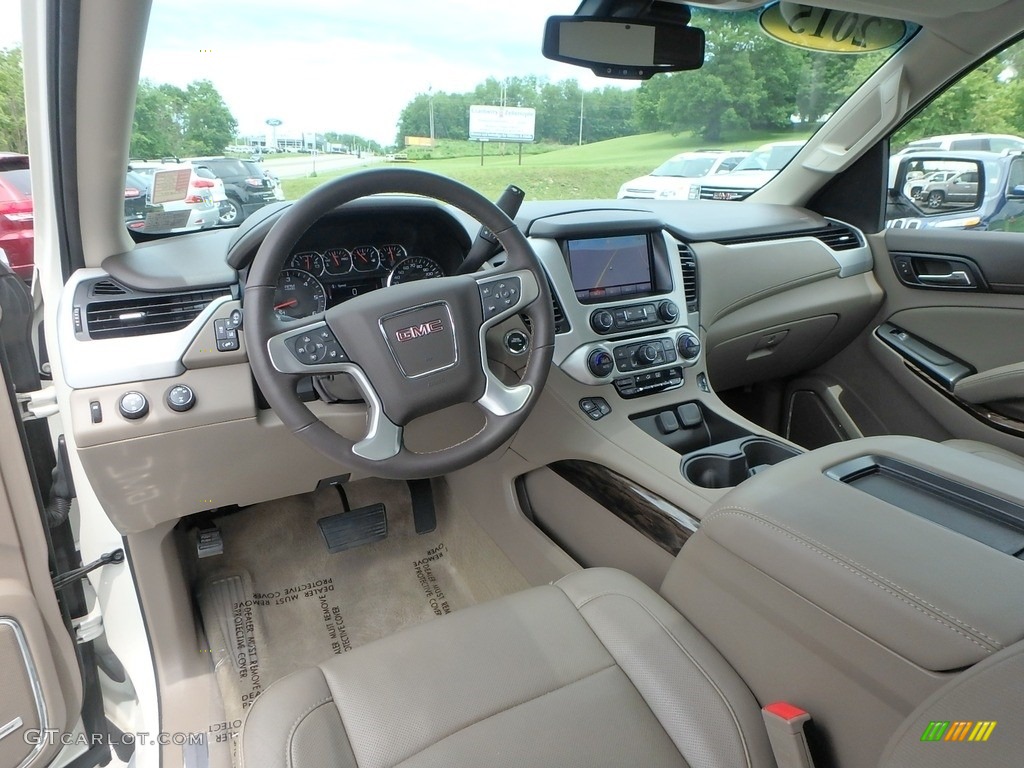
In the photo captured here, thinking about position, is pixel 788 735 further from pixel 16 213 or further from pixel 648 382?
pixel 16 213

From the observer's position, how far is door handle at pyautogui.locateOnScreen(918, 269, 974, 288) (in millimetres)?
2441

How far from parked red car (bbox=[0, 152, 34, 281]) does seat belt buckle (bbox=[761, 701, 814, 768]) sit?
5.37 ft

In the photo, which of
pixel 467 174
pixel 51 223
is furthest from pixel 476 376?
pixel 51 223

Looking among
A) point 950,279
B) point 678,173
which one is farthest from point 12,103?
point 950,279

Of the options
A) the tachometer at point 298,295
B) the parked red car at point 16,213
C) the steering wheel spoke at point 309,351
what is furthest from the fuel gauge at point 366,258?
the parked red car at point 16,213

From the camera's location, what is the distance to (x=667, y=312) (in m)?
2.09

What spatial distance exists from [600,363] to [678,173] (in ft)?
3.32

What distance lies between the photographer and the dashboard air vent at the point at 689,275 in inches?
86.1

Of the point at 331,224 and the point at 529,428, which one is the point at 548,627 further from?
the point at 331,224

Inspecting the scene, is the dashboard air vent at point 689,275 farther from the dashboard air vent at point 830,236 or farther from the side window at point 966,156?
the side window at point 966,156

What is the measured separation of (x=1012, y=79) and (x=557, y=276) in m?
1.53

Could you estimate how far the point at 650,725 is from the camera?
107 centimetres

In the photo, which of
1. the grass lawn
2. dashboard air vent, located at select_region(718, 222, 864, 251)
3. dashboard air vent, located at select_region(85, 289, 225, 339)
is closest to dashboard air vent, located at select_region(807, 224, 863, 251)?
dashboard air vent, located at select_region(718, 222, 864, 251)

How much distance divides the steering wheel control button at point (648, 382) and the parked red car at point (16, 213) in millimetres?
1403
